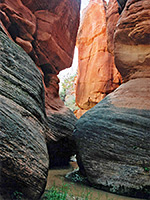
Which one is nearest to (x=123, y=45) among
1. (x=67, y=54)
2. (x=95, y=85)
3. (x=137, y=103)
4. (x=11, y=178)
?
(x=137, y=103)

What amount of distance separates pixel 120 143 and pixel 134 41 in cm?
477

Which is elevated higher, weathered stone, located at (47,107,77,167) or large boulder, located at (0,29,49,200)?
large boulder, located at (0,29,49,200)

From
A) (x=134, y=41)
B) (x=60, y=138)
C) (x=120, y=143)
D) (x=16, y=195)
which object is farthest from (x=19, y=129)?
(x=134, y=41)

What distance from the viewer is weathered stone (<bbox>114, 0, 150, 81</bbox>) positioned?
723cm

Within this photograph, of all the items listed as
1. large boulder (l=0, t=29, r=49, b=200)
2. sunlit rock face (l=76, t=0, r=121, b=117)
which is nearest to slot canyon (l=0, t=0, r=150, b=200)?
large boulder (l=0, t=29, r=49, b=200)

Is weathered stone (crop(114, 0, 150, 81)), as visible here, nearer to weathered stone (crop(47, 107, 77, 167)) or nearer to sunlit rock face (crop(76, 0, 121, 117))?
weathered stone (crop(47, 107, 77, 167))

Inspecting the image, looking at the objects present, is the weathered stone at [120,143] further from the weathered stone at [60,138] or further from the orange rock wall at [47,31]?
the orange rock wall at [47,31]

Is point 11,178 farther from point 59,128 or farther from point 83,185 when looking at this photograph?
point 59,128

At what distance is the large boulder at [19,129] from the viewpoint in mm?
3324

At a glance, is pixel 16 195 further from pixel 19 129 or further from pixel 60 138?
pixel 60 138

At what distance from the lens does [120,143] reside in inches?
224

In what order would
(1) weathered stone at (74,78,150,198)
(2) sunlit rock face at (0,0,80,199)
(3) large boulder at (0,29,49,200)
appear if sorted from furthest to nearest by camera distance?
(2) sunlit rock face at (0,0,80,199) < (1) weathered stone at (74,78,150,198) < (3) large boulder at (0,29,49,200)

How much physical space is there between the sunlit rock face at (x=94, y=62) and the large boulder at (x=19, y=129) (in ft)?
46.3

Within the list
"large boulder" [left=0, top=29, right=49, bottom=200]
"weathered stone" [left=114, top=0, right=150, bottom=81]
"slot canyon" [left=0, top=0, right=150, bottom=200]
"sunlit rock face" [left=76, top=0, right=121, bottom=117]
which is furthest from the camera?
"sunlit rock face" [left=76, top=0, right=121, bottom=117]
